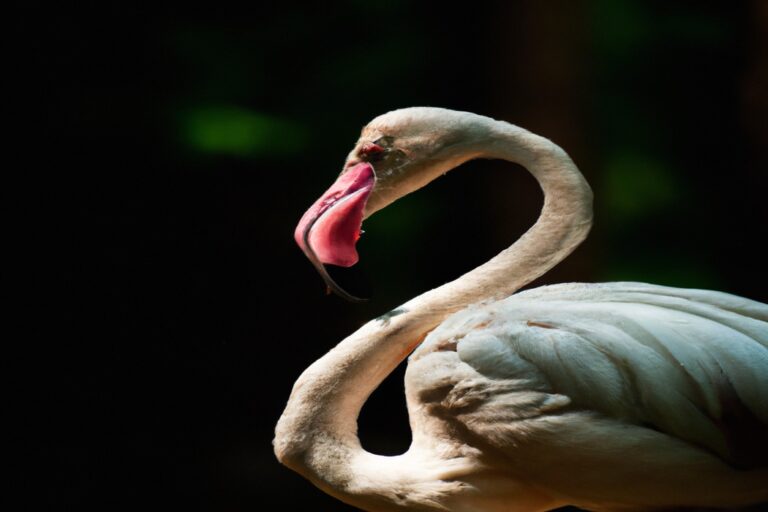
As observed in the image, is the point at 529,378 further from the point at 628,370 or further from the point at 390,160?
the point at 390,160

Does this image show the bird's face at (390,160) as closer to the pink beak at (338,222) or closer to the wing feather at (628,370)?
the pink beak at (338,222)

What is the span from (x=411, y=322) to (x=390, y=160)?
1.08 ft

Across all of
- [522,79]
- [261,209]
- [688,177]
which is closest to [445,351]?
[522,79]

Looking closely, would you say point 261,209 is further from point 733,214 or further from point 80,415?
point 733,214

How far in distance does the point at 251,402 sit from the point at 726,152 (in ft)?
6.70

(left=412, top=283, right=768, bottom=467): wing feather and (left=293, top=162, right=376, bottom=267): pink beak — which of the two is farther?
(left=293, top=162, right=376, bottom=267): pink beak

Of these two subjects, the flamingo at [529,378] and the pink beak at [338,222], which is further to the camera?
the pink beak at [338,222]

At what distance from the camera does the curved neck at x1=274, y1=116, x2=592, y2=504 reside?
73.7 inches

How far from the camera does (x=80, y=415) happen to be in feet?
11.9

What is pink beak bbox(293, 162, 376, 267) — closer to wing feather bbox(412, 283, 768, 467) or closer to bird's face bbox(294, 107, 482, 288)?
bird's face bbox(294, 107, 482, 288)

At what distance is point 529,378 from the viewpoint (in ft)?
5.30

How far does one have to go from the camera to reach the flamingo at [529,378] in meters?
1.57

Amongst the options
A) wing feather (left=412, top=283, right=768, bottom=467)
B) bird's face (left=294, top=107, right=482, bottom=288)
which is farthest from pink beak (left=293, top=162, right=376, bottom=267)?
wing feather (left=412, top=283, right=768, bottom=467)

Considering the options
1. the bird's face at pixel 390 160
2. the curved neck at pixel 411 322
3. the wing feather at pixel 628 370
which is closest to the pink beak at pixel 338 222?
the bird's face at pixel 390 160
